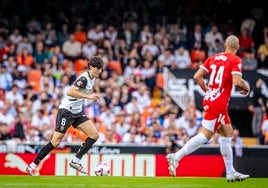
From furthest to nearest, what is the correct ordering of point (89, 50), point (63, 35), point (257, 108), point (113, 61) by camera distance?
point (63, 35) → point (89, 50) → point (113, 61) → point (257, 108)

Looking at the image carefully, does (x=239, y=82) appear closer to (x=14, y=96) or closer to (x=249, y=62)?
(x=14, y=96)

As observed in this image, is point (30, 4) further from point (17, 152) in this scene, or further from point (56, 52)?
point (17, 152)

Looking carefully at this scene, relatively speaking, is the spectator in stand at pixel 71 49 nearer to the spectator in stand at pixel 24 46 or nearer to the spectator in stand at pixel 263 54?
the spectator in stand at pixel 24 46

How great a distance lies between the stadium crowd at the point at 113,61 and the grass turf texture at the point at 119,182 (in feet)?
22.9

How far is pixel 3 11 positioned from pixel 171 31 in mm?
5460

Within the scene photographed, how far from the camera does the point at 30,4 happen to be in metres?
28.8

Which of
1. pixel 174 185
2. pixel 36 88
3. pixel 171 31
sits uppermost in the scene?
pixel 171 31

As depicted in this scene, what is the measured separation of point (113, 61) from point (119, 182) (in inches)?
469

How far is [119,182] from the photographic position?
1413 cm

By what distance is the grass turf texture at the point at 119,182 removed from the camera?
13547mm

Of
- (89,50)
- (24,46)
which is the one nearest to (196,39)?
(89,50)

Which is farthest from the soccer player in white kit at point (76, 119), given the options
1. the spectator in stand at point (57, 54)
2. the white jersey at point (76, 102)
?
the spectator in stand at point (57, 54)

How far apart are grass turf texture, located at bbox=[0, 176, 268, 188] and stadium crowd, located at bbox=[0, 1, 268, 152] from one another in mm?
6971

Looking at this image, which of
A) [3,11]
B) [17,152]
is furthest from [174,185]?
[3,11]
